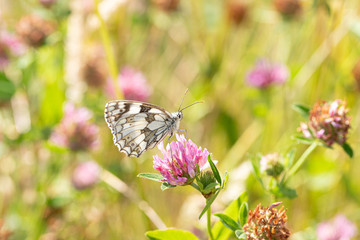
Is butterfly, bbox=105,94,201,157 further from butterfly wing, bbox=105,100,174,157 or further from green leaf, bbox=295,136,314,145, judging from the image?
green leaf, bbox=295,136,314,145

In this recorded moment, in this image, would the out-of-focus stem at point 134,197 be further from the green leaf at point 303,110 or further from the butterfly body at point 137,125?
the green leaf at point 303,110

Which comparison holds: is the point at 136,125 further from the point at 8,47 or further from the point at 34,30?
the point at 8,47

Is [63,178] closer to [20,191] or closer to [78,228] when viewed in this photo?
[20,191]

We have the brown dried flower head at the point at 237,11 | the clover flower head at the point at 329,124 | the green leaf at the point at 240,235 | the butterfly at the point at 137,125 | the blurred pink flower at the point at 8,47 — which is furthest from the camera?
the brown dried flower head at the point at 237,11

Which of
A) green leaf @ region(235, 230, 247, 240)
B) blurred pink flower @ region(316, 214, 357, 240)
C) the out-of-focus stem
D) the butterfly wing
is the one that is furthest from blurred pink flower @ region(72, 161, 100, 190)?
green leaf @ region(235, 230, 247, 240)

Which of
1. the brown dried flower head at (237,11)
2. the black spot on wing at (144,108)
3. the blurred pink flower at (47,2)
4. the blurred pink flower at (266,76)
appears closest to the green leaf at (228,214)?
→ the black spot on wing at (144,108)

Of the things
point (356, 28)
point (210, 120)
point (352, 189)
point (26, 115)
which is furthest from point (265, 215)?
point (210, 120)
